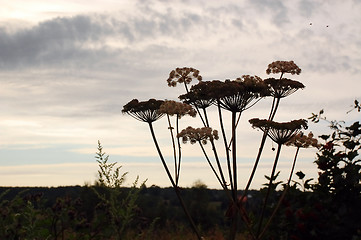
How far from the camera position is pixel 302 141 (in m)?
7.85

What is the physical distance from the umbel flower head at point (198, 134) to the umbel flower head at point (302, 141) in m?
1.45

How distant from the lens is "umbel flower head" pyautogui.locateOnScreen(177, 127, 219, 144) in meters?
7.20

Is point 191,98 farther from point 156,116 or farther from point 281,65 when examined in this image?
point 281,65

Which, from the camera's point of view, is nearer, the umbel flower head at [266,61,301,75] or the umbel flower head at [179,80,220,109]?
the umbel flower head at [179,80,220,109]

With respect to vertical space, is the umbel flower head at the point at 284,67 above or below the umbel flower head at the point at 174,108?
above

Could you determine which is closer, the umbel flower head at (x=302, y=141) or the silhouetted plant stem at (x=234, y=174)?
the silhouetted plant stem at (x=234, y=174)

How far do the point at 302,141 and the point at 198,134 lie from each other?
74.4 inches

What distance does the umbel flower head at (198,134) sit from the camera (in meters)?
7.20

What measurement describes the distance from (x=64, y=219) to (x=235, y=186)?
3569mm

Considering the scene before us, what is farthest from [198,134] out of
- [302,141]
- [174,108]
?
[302,141]

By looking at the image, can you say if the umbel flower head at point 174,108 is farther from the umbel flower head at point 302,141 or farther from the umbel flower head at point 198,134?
the umbel flower head at point 302,141

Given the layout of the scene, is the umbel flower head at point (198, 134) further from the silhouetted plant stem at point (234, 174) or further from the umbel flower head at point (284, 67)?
the umbel flower head at point (284, 67)

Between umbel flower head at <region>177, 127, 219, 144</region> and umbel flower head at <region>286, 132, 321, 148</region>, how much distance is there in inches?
57.3

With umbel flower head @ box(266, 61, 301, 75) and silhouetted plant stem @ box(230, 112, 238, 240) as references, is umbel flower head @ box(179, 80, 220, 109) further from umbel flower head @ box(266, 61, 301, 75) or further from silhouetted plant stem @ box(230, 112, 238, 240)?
umbel flower head @ box(266, 61, 301, 75)
